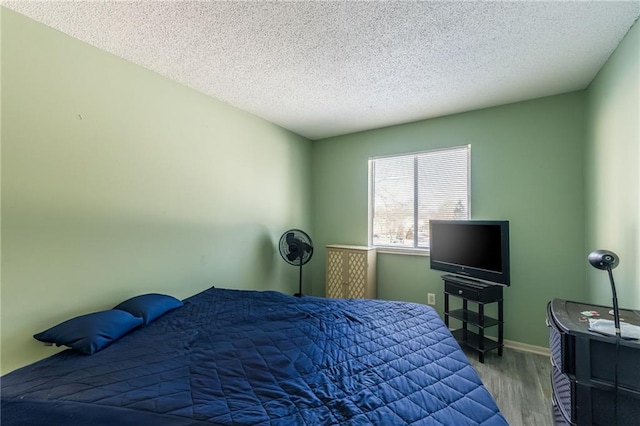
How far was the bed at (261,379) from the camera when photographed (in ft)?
3.11

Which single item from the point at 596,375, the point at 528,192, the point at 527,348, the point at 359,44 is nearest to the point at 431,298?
the point at 527,348

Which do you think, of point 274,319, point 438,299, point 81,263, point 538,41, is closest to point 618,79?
point 538,41

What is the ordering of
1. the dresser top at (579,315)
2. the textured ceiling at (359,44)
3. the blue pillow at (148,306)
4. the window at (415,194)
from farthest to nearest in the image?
the window at (415,194), the blue pillow at (148,306), the textured ceiling at (359,44), the dresser top at (579,315)

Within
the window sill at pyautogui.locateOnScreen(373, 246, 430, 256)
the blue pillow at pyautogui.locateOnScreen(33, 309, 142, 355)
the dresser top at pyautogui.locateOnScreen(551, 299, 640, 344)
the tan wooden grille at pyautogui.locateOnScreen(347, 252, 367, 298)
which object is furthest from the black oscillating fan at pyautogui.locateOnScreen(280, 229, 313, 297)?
the dresser top at pyautogui.locateOnScreen(551, 299, 640, 344)

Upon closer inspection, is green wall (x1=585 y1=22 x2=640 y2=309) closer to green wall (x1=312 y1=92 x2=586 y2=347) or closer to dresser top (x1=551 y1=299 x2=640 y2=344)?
green wall (x1=312 y1=92 x2=586 y2=347)

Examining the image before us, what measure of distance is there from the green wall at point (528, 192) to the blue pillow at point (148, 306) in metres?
2.64

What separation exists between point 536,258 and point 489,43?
6.83ft

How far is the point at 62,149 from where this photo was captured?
5.60 ft

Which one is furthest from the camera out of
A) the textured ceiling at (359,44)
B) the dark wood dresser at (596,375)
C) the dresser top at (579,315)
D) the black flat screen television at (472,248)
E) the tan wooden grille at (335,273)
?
the tan wooden grille at (335,273)

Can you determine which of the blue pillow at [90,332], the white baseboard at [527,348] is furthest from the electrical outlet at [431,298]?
the blue pillow at [90,332]

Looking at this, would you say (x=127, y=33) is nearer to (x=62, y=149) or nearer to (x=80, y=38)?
(x=80, y=38)

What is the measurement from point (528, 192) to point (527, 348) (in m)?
1.57

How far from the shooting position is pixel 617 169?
185 centimetres

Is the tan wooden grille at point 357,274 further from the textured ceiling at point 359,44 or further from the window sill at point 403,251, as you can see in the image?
the textured ceiling at point 359,44
